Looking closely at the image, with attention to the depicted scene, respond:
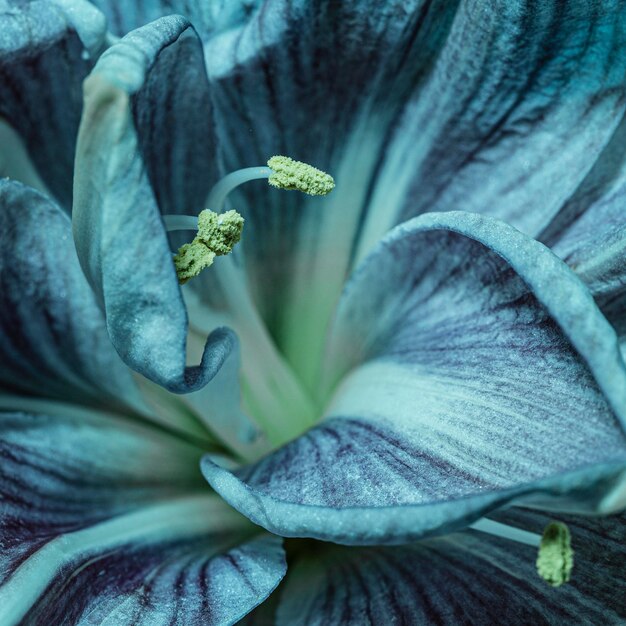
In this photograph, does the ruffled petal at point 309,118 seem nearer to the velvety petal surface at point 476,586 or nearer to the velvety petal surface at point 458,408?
the velvety petal surface at point 458,408

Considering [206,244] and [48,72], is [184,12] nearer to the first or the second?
[48,72]

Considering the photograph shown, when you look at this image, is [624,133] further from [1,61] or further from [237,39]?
[1,61]

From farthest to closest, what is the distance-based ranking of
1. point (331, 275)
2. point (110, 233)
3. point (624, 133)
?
point (331, 275), point (624, 133), point (110, 233)

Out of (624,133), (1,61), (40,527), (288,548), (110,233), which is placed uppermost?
(1,61)

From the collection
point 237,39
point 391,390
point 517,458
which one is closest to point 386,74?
point 237,39

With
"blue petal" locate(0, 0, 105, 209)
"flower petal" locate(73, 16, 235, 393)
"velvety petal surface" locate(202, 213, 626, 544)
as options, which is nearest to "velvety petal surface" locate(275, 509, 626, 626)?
"velvety petal surface" locate(202, 213, 626, 544)

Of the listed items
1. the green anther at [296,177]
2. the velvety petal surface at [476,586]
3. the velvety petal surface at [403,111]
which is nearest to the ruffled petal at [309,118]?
the velvety petal surface at [403,111]
